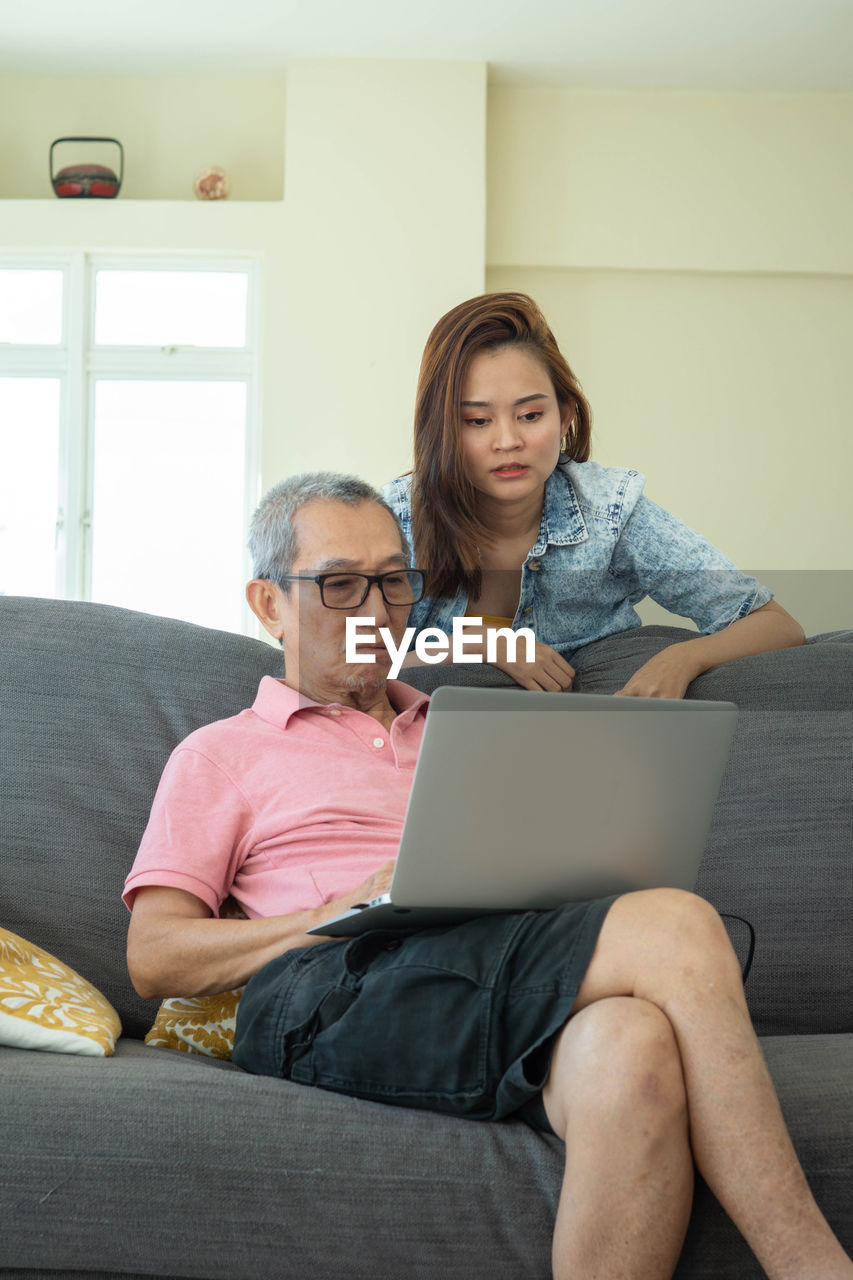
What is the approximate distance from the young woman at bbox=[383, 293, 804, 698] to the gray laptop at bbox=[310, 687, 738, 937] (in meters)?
0.79

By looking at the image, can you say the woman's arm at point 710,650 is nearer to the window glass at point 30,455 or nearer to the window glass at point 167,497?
the window glass at point 167,497

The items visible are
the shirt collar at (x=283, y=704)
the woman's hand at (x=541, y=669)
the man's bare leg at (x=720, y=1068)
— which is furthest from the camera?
the woman's hand at (x=541, y=669)

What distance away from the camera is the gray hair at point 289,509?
1.66m

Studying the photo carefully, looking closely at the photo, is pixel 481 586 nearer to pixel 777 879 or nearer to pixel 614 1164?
pixel 777 879

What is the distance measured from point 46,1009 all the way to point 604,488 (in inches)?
51.1

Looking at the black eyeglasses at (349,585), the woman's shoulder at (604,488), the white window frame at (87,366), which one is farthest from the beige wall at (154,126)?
the black eyeglasses at (349,585)

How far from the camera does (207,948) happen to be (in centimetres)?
129

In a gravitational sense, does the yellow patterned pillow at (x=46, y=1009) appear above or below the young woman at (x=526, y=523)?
below

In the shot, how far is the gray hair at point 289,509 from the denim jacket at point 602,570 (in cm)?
36

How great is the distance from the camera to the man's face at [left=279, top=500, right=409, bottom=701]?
1606mm

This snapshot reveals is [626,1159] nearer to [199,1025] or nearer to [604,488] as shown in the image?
[199,1025]

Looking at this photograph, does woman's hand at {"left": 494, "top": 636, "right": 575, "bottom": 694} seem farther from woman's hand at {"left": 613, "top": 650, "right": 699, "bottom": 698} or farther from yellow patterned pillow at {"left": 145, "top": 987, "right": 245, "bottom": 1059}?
yellow patterned pillow at {"left": 145, "top": 987, "right": 245, "bottom": 1059}

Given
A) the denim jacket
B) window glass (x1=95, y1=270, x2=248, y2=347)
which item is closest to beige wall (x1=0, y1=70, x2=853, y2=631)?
window glass (x1=95, y1=270, x2=248, y2=347)

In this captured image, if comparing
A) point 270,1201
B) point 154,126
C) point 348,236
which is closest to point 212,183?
point 154,126
